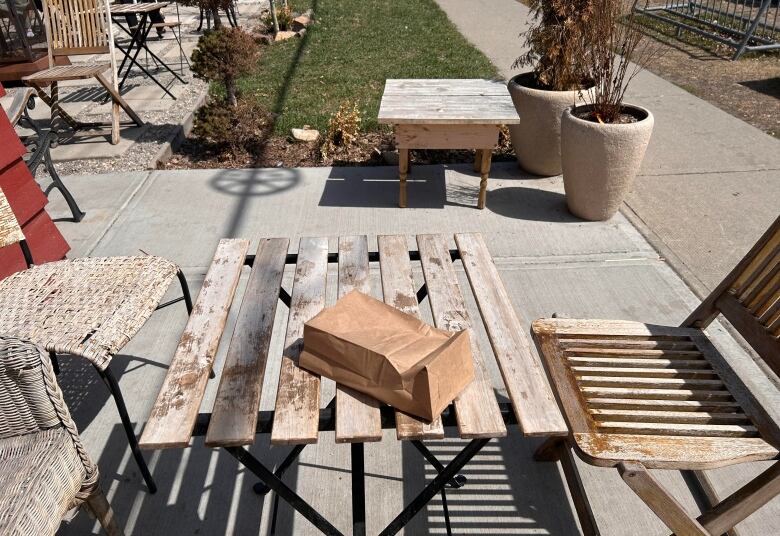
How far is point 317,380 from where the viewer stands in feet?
4.91

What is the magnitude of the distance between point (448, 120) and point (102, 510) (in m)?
2.97

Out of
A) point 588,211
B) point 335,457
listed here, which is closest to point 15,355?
point 335,457

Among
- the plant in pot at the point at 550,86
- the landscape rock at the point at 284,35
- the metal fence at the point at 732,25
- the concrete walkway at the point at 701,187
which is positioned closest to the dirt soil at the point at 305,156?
the plant in pot at the point at 550,86

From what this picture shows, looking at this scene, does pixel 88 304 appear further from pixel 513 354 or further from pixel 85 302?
pixel 513 354

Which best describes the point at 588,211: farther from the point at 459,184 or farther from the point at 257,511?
the point at 257,511

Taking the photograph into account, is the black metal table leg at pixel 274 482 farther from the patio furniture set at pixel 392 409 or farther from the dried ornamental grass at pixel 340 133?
the dried ornamental grass at pixel 340 133

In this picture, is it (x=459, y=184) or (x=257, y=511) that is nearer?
(x=257, y=511)

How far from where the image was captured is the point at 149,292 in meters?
2.12

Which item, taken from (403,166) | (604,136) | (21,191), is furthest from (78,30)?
(604,136)

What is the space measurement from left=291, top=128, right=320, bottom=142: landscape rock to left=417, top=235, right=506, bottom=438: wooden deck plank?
357 cm

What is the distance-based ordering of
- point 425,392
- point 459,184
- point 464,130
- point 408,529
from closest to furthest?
point 425,392, point 408,529, point 464,130, point 459,184

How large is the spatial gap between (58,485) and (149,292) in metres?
0.82

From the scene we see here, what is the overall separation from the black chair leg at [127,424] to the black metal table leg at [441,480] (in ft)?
3.21

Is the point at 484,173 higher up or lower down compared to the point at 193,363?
lower down
